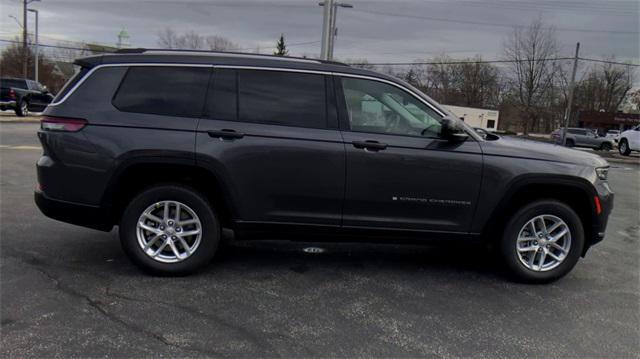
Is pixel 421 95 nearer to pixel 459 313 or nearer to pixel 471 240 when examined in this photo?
pixel 471 240

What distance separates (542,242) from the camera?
4.54 m

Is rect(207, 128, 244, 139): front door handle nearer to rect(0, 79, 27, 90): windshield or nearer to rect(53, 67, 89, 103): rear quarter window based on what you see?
rect(53, 67, 89, 103): rear quarter window

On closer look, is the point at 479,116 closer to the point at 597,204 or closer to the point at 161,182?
the point at 597,204

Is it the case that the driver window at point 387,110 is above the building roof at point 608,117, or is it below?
below

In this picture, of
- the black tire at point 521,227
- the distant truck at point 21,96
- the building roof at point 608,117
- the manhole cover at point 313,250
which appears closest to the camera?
the black tire at point 521,227

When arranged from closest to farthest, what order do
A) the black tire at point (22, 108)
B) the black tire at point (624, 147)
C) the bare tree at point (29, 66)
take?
1. the black tire at point (22, 108)
2. the black tire at point (624, 147)
3. the bare tree at point (29, 66)

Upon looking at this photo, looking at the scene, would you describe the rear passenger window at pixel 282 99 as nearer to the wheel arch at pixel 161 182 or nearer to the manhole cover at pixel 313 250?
the wheel arch at pixel 161 182

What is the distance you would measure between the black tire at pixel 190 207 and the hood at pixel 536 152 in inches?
98.0

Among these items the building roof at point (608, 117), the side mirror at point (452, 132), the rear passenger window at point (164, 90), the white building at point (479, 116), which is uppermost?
the building roof at point (608, 117)

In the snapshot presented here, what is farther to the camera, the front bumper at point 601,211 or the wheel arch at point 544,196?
the front bumper at point 601,211

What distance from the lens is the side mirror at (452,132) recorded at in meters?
4.22

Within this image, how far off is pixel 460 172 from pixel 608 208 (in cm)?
153

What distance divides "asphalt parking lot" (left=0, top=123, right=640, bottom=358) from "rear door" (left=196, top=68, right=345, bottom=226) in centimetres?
67

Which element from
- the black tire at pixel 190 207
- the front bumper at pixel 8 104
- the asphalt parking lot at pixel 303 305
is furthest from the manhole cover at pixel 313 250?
the front bumper at pixel 8 104
